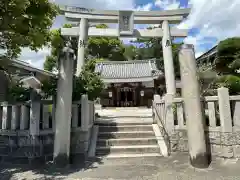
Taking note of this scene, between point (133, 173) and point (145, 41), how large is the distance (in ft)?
82.0

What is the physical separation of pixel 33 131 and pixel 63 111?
1035mm

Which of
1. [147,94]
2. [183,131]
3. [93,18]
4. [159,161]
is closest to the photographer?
[159,161]

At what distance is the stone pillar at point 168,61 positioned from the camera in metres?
10.7

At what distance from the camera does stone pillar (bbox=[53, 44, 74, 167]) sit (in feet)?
17.1

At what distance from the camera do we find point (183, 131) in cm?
600

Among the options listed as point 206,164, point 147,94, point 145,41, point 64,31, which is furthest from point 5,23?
point 145,41

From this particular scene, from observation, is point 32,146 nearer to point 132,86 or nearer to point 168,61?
point 168,61

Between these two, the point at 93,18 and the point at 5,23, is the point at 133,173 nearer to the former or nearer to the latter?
the point at 5,23

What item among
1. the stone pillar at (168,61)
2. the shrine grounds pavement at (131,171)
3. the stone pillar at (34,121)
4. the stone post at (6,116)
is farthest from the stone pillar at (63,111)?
the stone pillar at (168,61)

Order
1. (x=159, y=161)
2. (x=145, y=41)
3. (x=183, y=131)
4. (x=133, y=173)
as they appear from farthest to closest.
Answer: (x=145, y=41) → (x=183, y=131) → (x=159, y=161) → (x=133, y=173)

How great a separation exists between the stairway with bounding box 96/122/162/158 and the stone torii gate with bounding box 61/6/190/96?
12.8 feet

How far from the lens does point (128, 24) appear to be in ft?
34.5

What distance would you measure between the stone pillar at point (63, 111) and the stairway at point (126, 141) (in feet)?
3.79

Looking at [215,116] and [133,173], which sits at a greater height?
[215,116]
